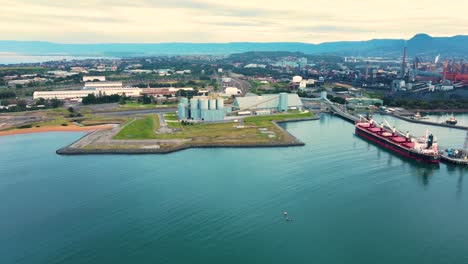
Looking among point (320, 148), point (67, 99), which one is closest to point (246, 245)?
point (320, 148)

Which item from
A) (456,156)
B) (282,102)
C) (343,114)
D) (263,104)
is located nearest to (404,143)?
(456,156)

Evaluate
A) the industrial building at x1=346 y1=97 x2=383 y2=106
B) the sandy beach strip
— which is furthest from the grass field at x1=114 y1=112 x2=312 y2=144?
the industrial building at x1=346 y1=97 x2=383 y2=106

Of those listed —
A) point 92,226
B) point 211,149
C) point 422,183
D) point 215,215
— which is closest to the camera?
point 92,226

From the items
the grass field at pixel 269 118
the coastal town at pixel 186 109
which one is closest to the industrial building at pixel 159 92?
the coastal town at pixel 186 109

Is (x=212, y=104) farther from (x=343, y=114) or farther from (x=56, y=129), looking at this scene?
(x=343, y=114)

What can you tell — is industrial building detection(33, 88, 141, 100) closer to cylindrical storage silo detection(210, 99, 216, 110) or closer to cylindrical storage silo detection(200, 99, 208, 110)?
cylindrical storage silo detection(200, 99, 208, 110)

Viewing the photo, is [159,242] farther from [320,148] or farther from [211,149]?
[320,148]

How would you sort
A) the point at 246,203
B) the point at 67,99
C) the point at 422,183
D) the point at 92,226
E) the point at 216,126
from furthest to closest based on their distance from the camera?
1. the point at 67,99
2. the point at 216,126
3. the point at 422,183
4. the point at 246,203
5. the point at 92,226
